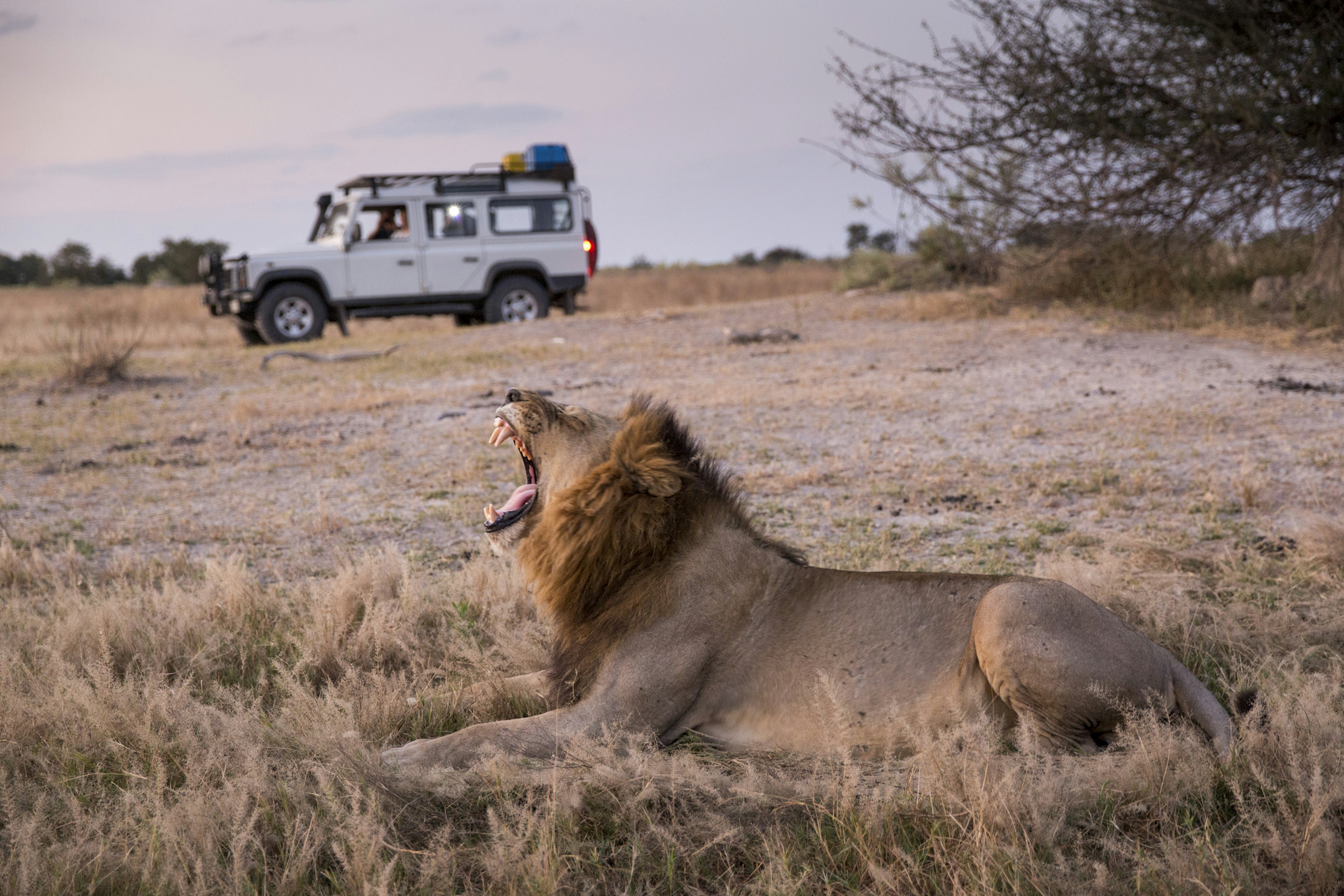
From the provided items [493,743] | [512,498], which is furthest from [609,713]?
[512,498]

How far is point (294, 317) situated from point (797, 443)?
12271 millimetres

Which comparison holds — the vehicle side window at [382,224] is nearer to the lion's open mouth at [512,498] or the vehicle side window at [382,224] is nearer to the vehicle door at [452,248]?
the vehicle door at [452,248]

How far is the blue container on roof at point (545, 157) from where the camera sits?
756 inches

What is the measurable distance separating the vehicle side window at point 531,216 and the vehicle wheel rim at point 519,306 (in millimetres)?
1115

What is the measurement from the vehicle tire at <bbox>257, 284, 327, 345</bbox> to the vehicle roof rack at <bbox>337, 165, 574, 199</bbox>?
2.07 metres

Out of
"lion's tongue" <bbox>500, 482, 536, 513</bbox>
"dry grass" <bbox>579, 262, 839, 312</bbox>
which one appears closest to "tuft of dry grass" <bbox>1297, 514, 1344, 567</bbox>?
"lion's tongue" <bbox>500, 482, 536, 513</bbox>

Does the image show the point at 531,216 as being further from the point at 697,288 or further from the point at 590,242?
the point at 697,288

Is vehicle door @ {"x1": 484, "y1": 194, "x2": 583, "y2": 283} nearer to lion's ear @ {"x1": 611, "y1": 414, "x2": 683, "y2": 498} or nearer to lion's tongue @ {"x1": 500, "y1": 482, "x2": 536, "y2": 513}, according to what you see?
lion's tongue @ {"x1": 500, "y1": 482, "x2": 536, "y2": 513}

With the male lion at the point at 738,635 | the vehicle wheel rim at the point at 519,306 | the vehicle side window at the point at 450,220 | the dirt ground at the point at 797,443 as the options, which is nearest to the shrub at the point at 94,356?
the dirt ground at the point at 797,443

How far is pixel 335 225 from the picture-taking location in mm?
18766

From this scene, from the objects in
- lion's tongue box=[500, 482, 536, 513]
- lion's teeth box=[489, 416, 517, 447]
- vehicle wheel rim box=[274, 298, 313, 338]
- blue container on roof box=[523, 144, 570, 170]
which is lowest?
lion's tongue box=[500, 482, 536, 513]

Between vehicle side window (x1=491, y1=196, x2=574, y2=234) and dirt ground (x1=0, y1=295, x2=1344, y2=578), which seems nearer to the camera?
dirt ground (x1=0, y1=295, x2=1344, y2=578)

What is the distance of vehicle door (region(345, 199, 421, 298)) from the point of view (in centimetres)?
1794

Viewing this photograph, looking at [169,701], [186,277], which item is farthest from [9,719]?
[186,277]
